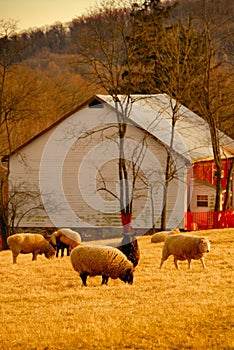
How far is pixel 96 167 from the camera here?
1720 inches

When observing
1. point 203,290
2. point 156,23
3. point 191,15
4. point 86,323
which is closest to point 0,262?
point 203,290

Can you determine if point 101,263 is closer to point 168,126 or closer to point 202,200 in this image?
point 168,126

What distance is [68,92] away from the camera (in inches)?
2820

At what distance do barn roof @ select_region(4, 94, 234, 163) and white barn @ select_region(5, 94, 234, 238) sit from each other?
7cm

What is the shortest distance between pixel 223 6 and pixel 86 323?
3551cm

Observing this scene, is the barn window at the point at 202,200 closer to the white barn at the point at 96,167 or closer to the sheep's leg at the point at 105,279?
the white barn at the point at 96,167

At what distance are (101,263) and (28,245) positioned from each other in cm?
815

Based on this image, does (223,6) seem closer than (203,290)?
No

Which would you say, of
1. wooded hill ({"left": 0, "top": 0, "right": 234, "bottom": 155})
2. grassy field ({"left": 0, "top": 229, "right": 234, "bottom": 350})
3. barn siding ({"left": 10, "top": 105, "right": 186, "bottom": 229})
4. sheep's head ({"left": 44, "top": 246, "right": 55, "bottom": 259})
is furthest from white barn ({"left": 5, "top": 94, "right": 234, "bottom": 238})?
grassy field ({"left": 0, "top": 229, "right": 234, "bottom": 350})

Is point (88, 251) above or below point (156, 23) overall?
below

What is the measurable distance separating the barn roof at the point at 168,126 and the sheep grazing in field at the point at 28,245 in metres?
14.9

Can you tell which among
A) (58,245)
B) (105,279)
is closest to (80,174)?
(58,245)

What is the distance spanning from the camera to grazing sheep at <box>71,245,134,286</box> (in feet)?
59.7

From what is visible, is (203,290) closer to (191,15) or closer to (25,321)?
(25,321)
